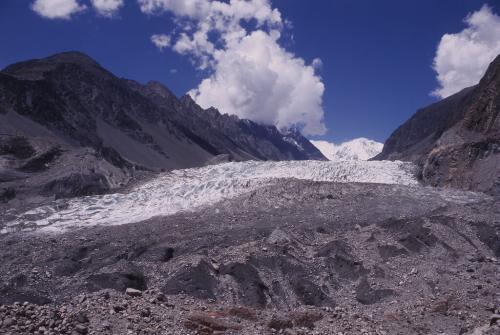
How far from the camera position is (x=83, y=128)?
90.6m

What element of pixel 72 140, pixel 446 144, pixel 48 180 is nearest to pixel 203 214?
pixel 48 180

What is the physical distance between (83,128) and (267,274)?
3333 inches

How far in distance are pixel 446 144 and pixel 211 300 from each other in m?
22.4

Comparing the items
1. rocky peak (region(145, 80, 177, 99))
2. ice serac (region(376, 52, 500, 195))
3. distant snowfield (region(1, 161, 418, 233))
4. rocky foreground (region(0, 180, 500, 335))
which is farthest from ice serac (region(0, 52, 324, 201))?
rocky peak (region(145, 80, 177, 99))

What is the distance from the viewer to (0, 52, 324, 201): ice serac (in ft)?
119

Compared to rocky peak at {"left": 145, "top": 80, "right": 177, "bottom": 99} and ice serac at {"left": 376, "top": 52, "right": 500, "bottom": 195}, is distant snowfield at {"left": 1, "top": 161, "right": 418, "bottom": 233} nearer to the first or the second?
ice serac at {"left": 376, "top": 52, "right": 500, "bottom": 195}

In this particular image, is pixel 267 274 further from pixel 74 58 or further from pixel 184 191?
pixel 74 58

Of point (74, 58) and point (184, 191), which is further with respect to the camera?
point (74, 58)

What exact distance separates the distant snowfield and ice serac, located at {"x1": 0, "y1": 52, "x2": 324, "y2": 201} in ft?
18.3

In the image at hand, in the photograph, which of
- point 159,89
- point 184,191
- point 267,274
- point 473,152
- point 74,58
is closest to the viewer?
point 267,274

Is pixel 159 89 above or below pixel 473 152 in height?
above

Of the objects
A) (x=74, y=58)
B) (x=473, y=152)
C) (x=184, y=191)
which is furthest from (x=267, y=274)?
(x=74, y=58)

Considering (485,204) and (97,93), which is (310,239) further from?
(97,93)

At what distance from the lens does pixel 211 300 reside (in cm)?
1152
